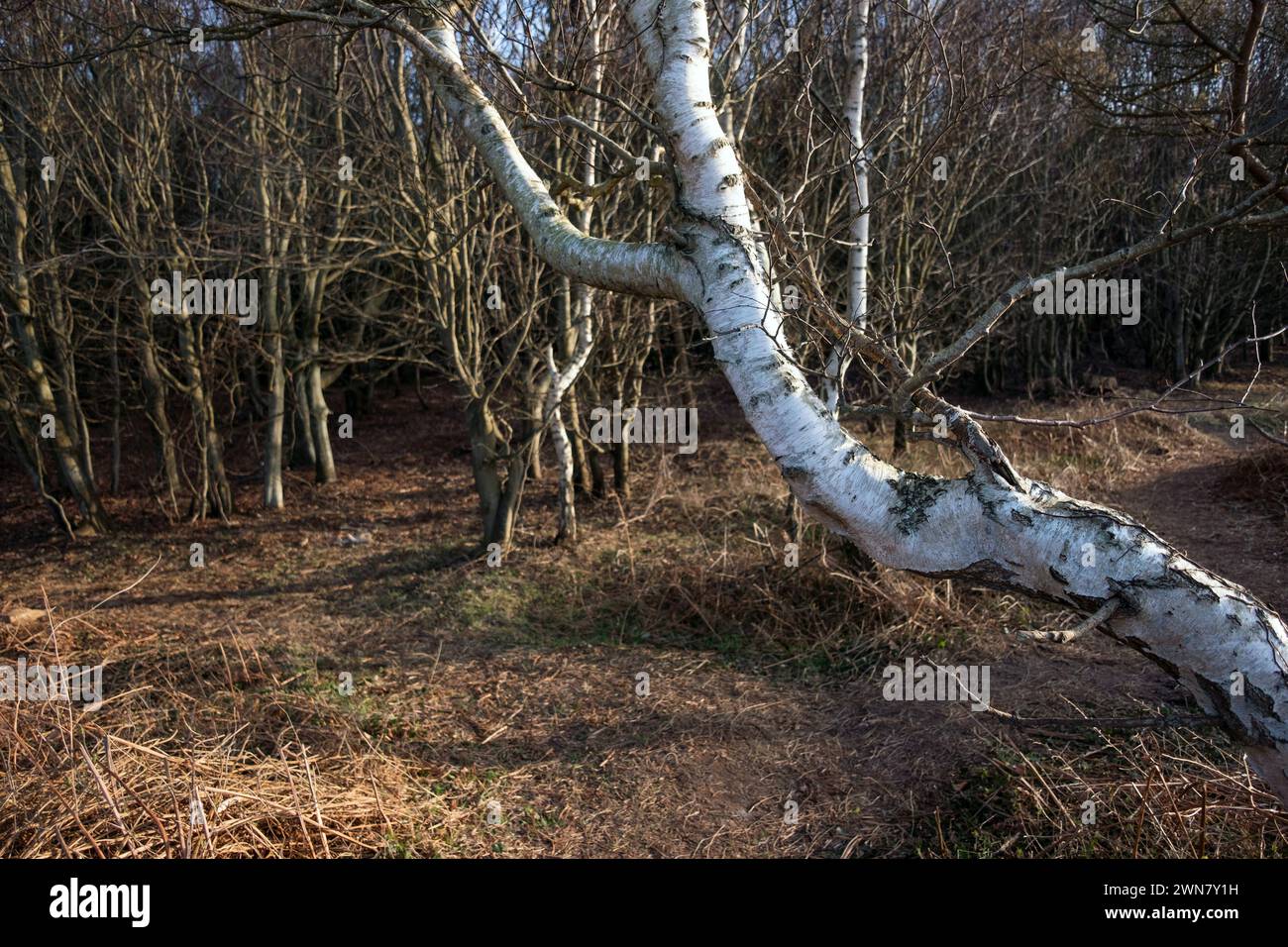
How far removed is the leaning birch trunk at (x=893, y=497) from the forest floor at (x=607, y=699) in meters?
0.50

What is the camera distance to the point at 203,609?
279 inches

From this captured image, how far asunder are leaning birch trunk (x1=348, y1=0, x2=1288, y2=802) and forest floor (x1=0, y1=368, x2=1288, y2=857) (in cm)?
50

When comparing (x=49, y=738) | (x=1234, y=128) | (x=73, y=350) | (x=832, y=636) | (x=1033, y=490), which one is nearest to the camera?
(x=1033, y=490)

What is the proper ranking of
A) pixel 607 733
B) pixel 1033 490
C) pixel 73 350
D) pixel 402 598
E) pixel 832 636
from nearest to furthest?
1. pixel 1033 490
2. pixel 607 733
3. pixel 832 636
4. pixel 402 598
5. pixel 73 350

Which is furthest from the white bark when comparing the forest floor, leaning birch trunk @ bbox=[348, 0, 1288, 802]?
the forest floor

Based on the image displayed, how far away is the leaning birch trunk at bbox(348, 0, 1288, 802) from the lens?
2158mm

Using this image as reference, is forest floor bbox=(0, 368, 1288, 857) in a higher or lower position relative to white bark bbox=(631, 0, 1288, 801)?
lower

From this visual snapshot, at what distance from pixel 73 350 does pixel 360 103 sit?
12.6 feet

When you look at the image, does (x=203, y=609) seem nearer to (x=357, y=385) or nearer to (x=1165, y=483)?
(x=357, y=385)

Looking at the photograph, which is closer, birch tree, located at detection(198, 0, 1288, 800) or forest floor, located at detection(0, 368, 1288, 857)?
birch tree, located at detection(198, 0, 1288, 800)

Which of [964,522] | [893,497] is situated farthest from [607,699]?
[964,522]

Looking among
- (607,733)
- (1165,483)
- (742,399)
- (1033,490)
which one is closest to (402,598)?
(607,733)

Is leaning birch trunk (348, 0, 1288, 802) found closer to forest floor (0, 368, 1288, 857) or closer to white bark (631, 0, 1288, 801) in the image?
white bark (631, 0, 1288, 801)

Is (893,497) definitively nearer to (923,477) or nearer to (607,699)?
(923,477)
